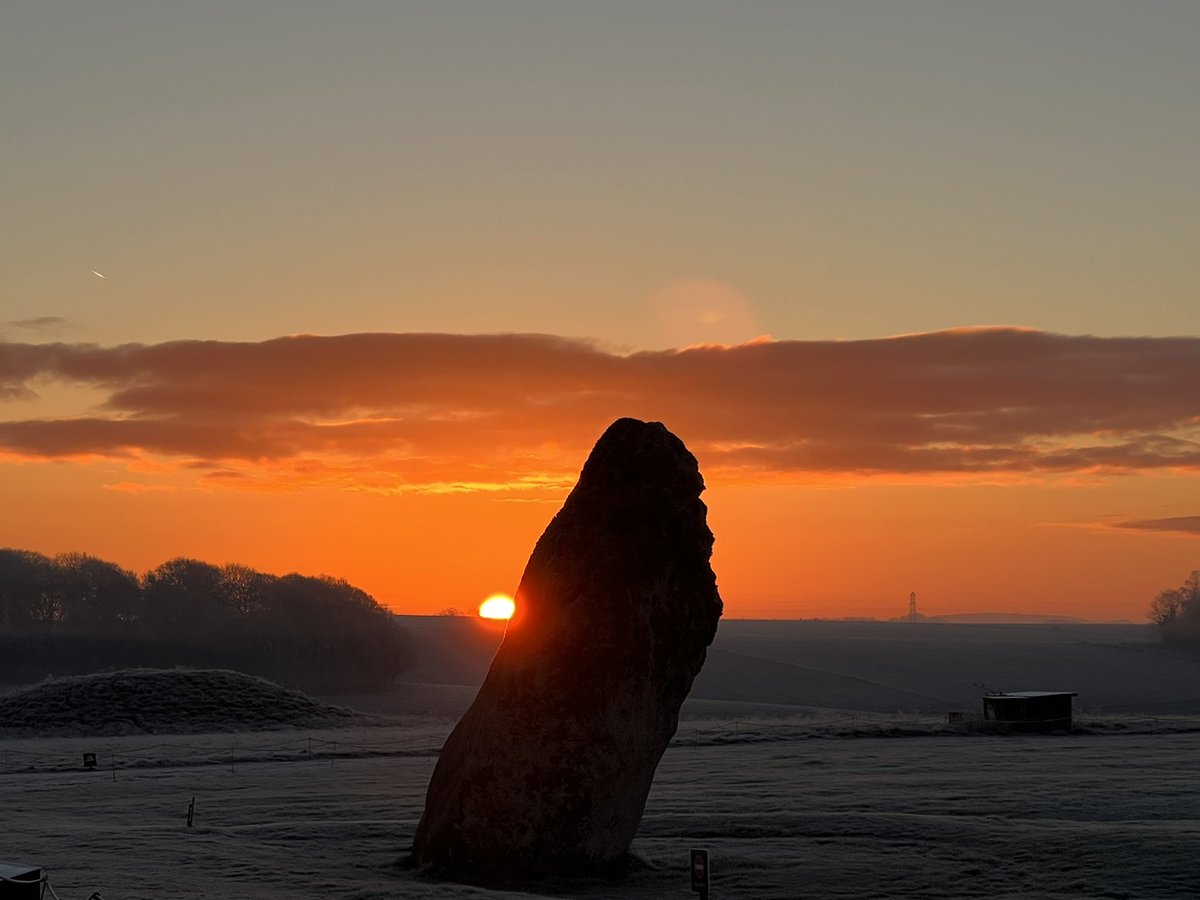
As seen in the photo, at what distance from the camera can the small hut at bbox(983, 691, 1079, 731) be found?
193 ft

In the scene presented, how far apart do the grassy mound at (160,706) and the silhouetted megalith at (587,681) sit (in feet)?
159

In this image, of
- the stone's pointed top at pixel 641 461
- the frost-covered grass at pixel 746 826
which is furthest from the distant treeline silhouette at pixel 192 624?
the stone's pointed top at pixel 641 461

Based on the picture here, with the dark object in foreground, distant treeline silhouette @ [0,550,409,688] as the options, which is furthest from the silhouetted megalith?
distant treeline silhouette @ [0,550,409,688]

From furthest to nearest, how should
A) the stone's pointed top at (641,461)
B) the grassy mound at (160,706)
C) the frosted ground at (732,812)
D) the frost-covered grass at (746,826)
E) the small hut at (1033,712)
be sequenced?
the grassy mound at (160,706), the small hut at (1033,712), the stone's pointed top at (641,461), the frosted ground at (732,812), the frost-covered grass at (746,826)

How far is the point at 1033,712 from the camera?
59.3 m

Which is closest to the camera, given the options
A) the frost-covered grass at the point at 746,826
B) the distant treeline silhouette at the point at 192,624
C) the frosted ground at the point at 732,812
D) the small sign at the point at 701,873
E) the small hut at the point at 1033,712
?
the small sign at the point at 701,873

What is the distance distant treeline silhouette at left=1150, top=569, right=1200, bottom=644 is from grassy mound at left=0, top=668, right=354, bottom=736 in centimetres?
12293

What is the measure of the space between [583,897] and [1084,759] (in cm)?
2729

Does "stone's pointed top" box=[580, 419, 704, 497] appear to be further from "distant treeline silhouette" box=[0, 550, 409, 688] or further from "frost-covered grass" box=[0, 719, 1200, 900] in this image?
"distant treeline silhouette" box=[0, 550, 409, 688]

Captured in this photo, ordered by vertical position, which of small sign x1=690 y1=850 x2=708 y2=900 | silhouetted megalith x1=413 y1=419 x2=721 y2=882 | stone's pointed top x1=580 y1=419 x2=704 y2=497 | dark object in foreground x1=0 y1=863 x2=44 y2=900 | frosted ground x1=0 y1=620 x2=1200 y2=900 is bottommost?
frosted ground x1=0 y1=620 x2=1200 y2=900

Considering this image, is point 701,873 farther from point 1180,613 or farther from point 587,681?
point 1180,613

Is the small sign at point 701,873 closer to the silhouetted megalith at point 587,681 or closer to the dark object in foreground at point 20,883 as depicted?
the silhouetted megalith at point 587,681

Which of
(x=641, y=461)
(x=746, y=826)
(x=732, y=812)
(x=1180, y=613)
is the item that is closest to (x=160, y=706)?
(x=732, y=812)

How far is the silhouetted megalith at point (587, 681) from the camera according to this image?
23.6 metres
